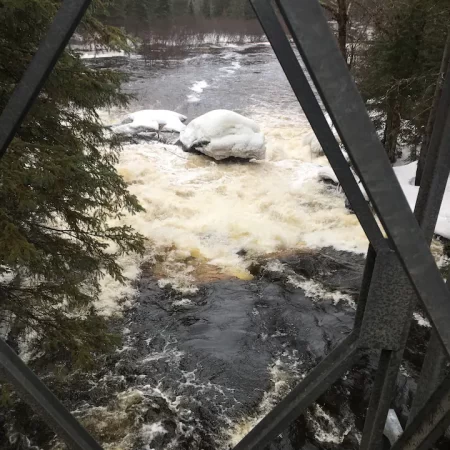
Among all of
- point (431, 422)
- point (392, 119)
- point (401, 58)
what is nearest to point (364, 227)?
point (431, 422)

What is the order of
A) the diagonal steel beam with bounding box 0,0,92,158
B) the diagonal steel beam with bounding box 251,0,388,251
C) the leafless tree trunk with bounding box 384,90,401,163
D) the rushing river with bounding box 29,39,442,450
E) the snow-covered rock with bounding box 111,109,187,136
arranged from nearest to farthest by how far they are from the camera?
the diagonal steel beam with bounding box 0,0,92,158, the diagonal steel beam with bounding box 251,0,388,251, the rushing river with bounding box 29,39,442,450, the leafless tree trunk with bounding box 384,90,401,163, the snow-covered rock with bounding box 111,109,187,136

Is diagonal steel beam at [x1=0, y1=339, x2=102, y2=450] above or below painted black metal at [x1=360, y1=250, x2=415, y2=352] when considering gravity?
below

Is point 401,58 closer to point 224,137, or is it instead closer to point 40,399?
point 224,137

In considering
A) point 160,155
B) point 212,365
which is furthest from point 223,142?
point 212,365

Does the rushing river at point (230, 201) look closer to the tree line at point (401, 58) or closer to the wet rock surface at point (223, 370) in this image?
the wet rock surface at point (223, 370)

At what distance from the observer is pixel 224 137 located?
1516 centimetres

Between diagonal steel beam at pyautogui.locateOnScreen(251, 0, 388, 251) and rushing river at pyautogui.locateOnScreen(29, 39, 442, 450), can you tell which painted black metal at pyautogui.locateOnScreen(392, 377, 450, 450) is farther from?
rushing river at pyautogui.locateOnScreen(29, 39, 442, 450)

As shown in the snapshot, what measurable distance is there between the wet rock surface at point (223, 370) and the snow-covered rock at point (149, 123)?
31.0 feet

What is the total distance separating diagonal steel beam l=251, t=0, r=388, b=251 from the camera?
1321mm

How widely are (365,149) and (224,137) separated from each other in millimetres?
14364

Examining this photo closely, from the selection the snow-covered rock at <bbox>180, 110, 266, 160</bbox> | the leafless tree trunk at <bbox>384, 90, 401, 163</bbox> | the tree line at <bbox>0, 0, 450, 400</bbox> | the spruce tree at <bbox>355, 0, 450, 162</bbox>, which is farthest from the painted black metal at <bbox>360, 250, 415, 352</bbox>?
the snow-covered rock at <bbox>180, 110, 266, 160</bbox>

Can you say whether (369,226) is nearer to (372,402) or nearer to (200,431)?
(372,402)

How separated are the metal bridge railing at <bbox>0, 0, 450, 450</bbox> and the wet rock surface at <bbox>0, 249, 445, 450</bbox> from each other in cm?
452

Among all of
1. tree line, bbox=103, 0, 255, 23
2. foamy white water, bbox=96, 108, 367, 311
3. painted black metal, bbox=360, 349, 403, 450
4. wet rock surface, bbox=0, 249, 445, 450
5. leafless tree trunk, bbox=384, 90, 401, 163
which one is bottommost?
wet rock surface, bbox=0, 249, 445, 450
